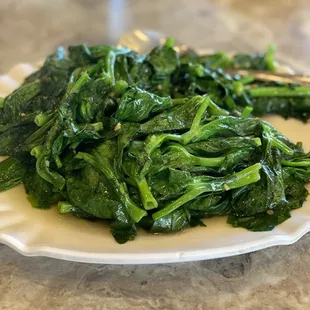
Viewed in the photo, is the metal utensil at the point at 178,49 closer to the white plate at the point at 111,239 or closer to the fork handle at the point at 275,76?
the fork handle at the point at 275,76

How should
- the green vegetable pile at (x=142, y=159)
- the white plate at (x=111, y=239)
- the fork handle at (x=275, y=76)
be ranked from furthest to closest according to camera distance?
the fork handle at (x=275, y=76)
the green vegetable pile at (x=142, y=159)
the white plate at (x=111, y=239)

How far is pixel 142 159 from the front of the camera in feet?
4.59

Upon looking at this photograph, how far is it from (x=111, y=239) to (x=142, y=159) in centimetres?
24

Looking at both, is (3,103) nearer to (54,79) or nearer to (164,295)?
(54,79)

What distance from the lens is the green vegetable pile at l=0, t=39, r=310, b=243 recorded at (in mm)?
1414

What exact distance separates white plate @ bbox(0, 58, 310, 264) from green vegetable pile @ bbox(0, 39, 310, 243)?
31mm

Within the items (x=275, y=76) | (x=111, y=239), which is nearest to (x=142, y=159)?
(x=111, y=239)

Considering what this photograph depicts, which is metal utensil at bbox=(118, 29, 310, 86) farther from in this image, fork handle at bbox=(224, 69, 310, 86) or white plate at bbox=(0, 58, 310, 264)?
white plate at bbox=(0, 58, 310, 264)

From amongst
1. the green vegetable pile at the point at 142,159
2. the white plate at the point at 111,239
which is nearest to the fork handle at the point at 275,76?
the green vegetable pile at the point at 142,159

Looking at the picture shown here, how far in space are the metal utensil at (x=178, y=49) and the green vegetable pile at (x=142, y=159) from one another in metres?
0.48

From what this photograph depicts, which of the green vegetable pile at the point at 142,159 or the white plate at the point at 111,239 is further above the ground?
the green vegetable pile at the point at 142,159

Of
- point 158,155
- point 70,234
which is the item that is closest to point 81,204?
point 70,234

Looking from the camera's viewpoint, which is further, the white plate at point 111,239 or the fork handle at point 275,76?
the fork handle at point 275,76

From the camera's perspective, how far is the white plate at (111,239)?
4.20 feet
